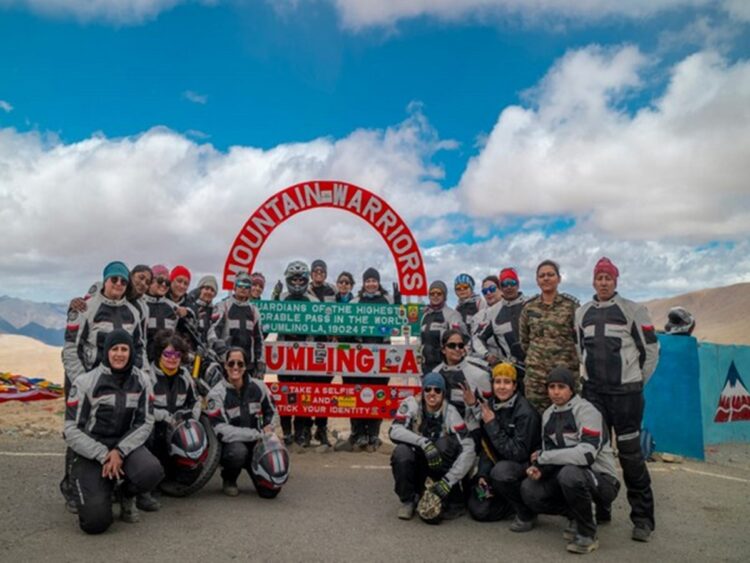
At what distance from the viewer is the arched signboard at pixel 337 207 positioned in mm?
9195

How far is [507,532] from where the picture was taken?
5219 mm

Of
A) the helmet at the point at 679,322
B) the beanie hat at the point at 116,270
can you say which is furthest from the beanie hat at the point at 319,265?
the helmet at the point at 679,322

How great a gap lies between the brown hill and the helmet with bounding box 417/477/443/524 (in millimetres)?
59287

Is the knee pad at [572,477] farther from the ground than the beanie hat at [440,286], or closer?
closer

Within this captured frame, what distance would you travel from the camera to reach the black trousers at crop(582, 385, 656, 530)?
5.18 metres

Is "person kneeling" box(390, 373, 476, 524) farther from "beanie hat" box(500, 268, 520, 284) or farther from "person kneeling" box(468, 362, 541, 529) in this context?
"beanie hat" box(500, 268, 520, 284)

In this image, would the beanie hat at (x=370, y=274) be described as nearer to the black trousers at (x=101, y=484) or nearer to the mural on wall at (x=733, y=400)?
the black trousers at (x=101, y=484)

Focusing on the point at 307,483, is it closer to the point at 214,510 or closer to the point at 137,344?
the point at 214,510

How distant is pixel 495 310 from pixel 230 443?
3059 mm

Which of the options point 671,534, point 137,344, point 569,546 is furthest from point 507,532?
point 137,344

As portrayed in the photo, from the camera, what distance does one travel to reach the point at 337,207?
930cm

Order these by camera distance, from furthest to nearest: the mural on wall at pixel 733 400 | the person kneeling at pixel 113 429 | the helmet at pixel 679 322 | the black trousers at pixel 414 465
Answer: the mural on wall at pixel 733 400 < the helmet at pixel 679 322 < the black trousers at pixel 414 465 < the person kneeling at pixel 113 429

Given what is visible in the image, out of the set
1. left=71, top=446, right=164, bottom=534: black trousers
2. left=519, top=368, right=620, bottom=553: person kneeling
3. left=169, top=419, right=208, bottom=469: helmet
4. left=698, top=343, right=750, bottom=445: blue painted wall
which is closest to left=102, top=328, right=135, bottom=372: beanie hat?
left=71, top=446, right=164, bottom=534: black trousers

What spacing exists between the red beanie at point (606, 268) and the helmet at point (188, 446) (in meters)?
3.76
